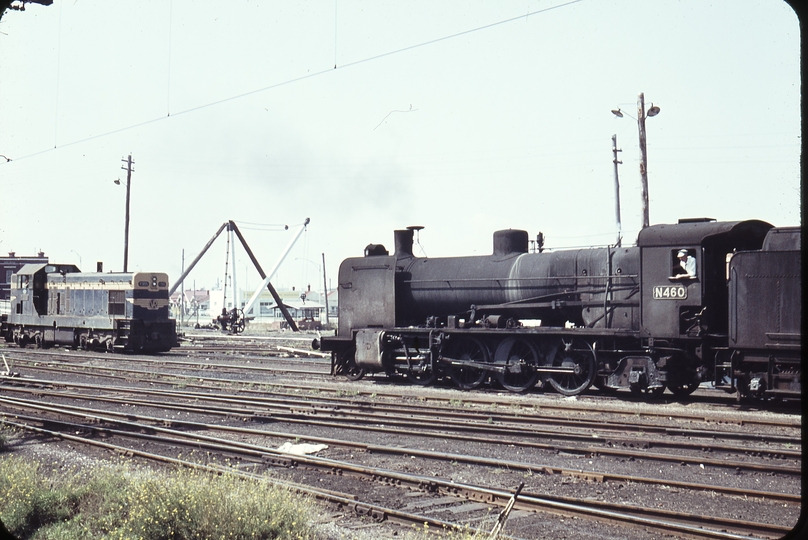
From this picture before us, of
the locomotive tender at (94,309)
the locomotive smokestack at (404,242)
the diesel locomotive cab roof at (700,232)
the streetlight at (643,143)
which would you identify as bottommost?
the locomotive tender at (94,309)

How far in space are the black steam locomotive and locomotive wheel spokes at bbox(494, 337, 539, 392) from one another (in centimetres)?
3

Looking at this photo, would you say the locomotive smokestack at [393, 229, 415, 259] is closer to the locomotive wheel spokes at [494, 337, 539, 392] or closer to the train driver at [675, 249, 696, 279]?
the locomotive wheel spokes at [494, 337, 539, 392]

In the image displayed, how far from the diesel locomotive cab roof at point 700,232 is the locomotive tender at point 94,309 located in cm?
2280

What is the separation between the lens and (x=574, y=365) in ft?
52.8

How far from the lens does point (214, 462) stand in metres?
9.41

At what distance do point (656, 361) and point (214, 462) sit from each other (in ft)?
30.4

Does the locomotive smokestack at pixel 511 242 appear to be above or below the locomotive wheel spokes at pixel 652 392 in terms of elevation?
above

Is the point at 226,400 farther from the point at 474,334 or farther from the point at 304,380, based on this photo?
the point at 474,334

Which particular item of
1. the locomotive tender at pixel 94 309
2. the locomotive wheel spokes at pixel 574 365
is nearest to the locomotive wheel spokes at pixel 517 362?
the locomotive wheel spokes at pixel 574 365

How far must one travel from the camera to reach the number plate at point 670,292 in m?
14.3

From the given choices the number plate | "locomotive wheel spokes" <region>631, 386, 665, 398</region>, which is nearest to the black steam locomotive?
the number plate

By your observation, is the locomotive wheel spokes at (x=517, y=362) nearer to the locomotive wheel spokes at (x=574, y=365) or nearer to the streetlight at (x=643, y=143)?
the locomotive wheel spokes at (x=574, y=365)

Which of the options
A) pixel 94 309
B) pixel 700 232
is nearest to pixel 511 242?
pixel 700 232

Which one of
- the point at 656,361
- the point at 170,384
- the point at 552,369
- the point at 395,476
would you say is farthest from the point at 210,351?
the point at 395,476
